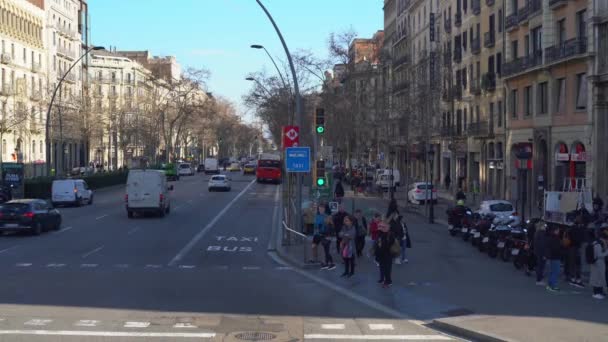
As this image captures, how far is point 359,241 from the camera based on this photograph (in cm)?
2388

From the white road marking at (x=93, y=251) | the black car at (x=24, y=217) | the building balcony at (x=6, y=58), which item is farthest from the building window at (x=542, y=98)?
the building balcony at (x=6, y=58)

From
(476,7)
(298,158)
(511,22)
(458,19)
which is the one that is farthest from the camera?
(458,19)

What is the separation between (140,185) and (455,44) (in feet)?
109

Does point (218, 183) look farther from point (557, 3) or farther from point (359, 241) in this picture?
point (359, 241)

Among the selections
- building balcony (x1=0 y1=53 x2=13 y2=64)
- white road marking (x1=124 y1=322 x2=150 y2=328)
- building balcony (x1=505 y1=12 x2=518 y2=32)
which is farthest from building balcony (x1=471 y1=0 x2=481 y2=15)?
white road marking (x1=124 y1=322 x2=150 y2=328)

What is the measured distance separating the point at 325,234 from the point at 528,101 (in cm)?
2906

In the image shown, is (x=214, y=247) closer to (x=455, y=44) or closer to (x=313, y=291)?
(x=313, y=291)

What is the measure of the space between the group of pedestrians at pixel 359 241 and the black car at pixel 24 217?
12195 millimetres

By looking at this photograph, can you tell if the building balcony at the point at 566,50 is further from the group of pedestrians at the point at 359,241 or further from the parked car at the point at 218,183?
the parked car at the point at 218,183

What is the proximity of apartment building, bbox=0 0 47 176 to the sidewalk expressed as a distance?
51.8 metres

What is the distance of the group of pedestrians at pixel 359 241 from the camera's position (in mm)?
18078

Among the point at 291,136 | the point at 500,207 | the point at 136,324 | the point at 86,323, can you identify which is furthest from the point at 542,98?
the point at 86,323

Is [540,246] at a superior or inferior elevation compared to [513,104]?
inferior

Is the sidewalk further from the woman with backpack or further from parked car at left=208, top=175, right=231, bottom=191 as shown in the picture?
parked car at left=208, top=175, right=231, bottom=191
